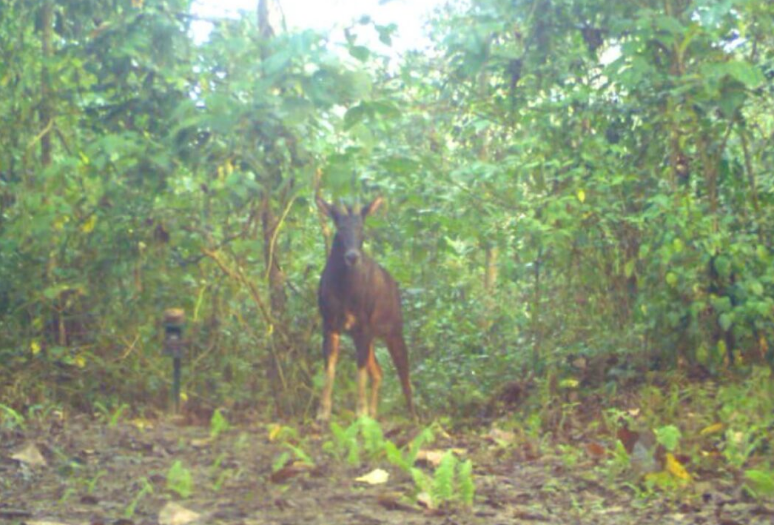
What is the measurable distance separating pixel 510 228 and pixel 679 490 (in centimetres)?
482

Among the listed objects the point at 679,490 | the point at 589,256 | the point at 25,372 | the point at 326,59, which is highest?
the point at 326,59

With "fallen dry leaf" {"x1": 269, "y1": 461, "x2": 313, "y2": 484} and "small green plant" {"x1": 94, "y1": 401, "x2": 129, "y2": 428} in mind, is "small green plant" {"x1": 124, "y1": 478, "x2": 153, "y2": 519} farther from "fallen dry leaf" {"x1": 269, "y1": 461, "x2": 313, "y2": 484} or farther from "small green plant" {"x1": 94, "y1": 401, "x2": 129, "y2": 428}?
"small green plant" {"x1": 94, "y1": 401, "x2": 129, "y2": 428}

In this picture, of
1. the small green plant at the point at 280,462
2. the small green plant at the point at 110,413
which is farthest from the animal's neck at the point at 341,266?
the small green plant at the point at 280,462

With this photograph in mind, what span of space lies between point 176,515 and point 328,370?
4807 mm

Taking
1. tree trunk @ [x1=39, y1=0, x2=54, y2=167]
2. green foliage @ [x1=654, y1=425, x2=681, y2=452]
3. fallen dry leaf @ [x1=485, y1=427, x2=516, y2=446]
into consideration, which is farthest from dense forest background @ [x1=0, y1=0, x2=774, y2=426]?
green foliage @ [x1=654, y1=425, x2=681, y2=452]

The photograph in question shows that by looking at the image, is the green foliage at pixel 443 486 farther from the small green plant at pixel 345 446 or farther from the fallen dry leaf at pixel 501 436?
the fallen dry leaf at pixel 501 436

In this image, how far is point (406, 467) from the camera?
6535mm

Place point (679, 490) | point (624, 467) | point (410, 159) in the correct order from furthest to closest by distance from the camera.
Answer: point (410, 159) → point (624, 467) → point (679, 490)

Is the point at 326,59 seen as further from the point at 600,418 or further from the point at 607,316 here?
the point at 607,316

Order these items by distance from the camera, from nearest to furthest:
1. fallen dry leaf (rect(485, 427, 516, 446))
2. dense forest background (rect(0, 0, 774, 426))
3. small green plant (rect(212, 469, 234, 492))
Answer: small green plant (rect(212, 469, 234, 492)) < fallen dry leaf (rect(485, 427, 516, 446)) < dense forest background (rect(0, 0, 774, 426))

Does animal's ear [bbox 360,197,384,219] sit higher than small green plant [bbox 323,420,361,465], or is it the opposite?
animal's ear [bbox 360,197,384,219]

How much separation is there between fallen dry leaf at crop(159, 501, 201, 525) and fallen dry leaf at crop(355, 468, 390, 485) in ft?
3.43

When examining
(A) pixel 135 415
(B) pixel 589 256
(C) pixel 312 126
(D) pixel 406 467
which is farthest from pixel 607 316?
(D) pixel 406 467

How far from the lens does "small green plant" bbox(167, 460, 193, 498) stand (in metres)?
6.04
